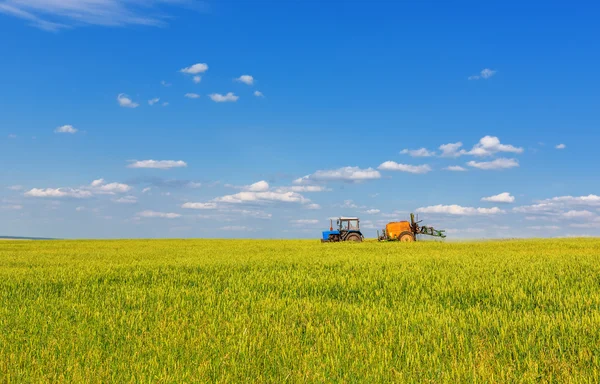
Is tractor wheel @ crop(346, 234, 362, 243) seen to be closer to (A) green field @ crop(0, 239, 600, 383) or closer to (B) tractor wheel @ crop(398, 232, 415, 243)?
(B) tractor wheel @ crop(398, 232, 415, 243)

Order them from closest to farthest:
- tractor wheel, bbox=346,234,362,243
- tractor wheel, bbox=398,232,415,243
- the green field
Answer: the green field → tractor wheel, bbox=346,234,362,243 → tractor wheel, bbox=398,232,415,243

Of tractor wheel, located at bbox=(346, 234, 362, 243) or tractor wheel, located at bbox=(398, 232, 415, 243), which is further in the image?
tractor wheel, located at bbox=(398, 232, 415, 243)

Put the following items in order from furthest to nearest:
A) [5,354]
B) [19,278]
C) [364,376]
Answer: [19,278], [5,354], [364,376]

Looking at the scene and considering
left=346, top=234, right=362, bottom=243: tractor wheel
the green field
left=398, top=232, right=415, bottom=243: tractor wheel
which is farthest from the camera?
left=398, top=232, right=415, bottom=243: tractor wheel

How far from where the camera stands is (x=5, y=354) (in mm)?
5723

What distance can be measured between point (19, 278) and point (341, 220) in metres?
25.1

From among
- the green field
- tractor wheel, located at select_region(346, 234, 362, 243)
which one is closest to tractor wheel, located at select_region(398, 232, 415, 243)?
tractor wheel, located at select_region(346, 234, 362, 243)

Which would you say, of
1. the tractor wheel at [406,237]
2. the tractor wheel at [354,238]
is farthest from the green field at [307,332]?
the tractor wheel at [406,237]

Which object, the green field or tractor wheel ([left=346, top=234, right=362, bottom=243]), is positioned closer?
the green field

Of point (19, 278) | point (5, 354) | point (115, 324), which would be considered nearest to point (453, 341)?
point (115, 324)

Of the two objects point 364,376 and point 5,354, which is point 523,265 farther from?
point 5,354

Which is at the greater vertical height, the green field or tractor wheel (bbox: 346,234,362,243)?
tractor wheel (bbox: 346,234,362,243)

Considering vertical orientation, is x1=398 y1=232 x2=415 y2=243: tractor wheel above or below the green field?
above

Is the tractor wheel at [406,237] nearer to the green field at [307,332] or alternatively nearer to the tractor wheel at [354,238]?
the tractor wheel at [354,238]
